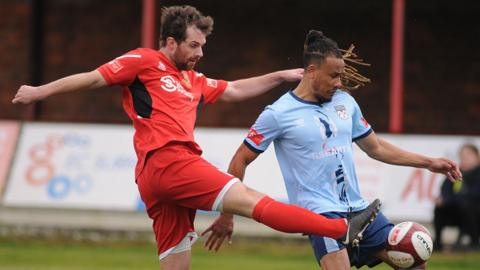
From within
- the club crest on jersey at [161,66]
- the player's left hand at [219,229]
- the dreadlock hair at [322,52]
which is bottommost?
the player's left hand at [219,229]

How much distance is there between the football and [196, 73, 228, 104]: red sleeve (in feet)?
5.45

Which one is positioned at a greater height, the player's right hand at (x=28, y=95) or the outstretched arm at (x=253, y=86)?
the player's right hand at (x=28, y=95)

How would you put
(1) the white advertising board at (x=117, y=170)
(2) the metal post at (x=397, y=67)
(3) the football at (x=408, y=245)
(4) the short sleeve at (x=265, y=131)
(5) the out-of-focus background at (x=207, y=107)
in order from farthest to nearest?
(2) the metal post at (x=397, y=67) → (5) the out-of-focus background at (x=207, y=107) → (1) the white advertising board at (x=117, y=170) → (4) the short sleeve at (x=265, y=131) → (3) the football at (x=408, y=245)

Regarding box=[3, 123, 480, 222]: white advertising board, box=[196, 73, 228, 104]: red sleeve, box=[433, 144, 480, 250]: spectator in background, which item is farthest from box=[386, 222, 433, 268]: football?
box=[3, 123, 480, 222]: white advertising board

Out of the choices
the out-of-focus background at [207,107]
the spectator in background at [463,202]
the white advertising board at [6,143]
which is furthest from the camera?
the white advertising board at [6,143]

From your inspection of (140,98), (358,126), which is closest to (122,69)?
(140,98)

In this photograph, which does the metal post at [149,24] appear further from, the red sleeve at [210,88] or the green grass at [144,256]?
the red sleeve at [210,88]

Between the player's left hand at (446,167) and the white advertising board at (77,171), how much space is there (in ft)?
27.2

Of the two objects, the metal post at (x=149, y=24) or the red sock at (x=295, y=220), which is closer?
the red sock at (x=295, y=220)

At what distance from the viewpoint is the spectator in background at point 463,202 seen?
599 inches

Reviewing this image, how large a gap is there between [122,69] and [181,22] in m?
0.52

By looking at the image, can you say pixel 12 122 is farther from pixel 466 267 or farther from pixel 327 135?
pixel 327 135

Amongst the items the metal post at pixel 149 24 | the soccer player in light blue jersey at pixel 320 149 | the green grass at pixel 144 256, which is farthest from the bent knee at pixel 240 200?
the metal post at pixel 149 24

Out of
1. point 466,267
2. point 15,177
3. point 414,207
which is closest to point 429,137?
point 414,207
